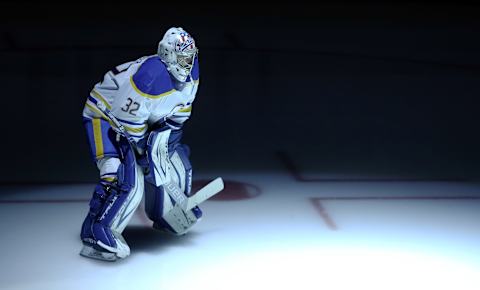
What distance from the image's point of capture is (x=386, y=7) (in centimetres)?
1189

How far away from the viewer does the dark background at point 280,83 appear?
265 inches

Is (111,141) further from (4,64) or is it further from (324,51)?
(324,51)

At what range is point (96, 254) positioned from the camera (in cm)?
489

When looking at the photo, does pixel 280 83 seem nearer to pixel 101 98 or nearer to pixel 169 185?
pixel 169 185

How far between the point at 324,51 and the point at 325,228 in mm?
4445

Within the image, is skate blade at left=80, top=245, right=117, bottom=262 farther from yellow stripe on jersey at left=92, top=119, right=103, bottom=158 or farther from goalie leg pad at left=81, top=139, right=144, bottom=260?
yellow stripe on jersey at left=92, top=119, right=103, bottom=158

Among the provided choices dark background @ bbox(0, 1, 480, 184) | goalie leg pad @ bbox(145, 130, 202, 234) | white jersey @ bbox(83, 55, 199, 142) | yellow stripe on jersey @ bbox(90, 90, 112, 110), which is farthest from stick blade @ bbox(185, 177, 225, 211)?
dark background @ bbox(0, 1, 480, 184)

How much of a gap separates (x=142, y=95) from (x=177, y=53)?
0.78ft

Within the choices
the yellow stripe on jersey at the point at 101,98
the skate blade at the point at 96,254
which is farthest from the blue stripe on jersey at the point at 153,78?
the skate blade at the point at 96,254

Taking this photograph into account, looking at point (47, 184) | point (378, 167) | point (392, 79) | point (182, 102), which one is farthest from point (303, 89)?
point (182, 102)

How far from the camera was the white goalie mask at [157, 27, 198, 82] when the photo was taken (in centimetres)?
471

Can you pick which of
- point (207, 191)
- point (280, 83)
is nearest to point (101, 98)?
point (207, 191)

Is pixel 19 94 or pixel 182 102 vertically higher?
pixel 19 94

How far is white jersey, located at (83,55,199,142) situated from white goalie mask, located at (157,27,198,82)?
31 mm
